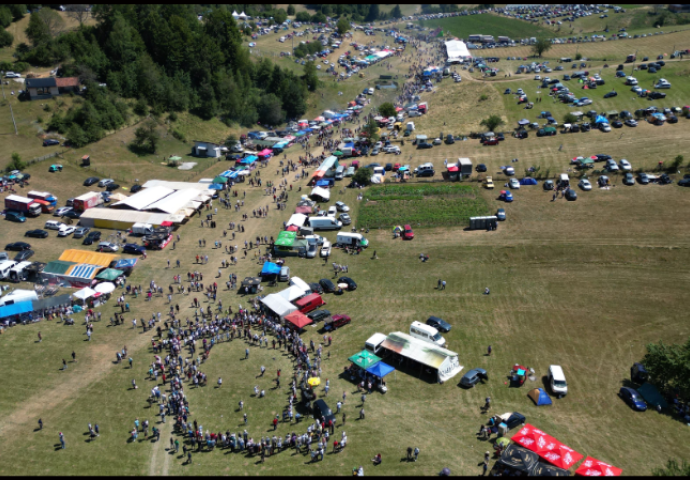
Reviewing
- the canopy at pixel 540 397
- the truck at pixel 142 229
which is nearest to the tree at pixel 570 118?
the canopy at pixel 540 397

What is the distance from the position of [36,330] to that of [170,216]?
19240mm

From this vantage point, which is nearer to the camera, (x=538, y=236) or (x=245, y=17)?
(x=538, y=236)

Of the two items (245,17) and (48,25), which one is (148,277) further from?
(245,17)

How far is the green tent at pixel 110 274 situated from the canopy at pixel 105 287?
79 cm

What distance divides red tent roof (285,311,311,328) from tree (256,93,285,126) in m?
59.4

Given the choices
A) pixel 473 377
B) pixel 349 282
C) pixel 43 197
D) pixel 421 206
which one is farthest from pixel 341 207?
pixel 43 197

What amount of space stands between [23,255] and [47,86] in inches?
1542

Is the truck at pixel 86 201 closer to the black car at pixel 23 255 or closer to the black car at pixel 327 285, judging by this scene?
the black car at pixel 23 255

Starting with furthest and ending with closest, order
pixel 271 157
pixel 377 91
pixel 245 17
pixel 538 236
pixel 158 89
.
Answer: pixel 245 17, pixel 377 91, pixel 158 89, pixel 271 157, pixel 538 236

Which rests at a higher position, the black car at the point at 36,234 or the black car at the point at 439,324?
the black car at the point at 439,324

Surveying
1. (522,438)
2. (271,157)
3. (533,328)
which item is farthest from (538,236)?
(271,157)

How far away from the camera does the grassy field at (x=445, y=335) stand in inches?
1166

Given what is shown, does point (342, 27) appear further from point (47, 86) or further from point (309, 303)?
point (309, 303)

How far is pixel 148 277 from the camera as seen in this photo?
158 ft
